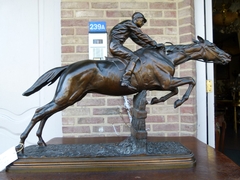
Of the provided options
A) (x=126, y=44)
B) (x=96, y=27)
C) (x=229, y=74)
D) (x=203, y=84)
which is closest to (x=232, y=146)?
(x=203, y=84)

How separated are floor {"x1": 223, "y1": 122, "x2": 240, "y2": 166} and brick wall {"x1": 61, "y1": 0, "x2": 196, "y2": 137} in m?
1.50

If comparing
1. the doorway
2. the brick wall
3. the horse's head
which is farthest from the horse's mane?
the doorway

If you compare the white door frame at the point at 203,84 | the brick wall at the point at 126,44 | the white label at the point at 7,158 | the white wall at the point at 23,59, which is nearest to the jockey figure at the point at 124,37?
the white label at the point at 7,158

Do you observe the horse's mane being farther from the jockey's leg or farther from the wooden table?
the wooden table

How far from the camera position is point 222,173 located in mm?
773

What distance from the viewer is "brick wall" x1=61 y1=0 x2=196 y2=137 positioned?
161cm

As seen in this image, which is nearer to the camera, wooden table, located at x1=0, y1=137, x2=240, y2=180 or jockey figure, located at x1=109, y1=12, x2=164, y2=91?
wooden table, located at x1=0, y1=137, x2=240, y2=180

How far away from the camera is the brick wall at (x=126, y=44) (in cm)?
161

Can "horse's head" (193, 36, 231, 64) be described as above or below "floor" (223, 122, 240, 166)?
above

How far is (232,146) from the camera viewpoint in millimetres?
3262

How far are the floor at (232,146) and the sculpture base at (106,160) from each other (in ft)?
6.87

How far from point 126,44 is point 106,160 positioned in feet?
3.16

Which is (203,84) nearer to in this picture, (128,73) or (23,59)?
(128,73)

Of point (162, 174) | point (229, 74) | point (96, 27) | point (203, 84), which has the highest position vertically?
point (96, 27)
